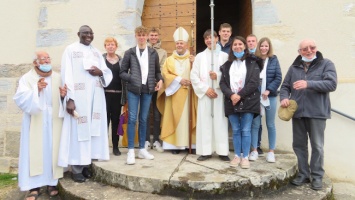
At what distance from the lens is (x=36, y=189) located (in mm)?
3266

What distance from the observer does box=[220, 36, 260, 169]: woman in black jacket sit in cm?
323

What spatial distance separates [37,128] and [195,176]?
171 cm

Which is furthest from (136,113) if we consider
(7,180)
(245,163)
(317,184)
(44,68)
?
(7,180)

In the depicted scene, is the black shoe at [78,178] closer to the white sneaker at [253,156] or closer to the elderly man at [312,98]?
the white sneaker at [253,156]

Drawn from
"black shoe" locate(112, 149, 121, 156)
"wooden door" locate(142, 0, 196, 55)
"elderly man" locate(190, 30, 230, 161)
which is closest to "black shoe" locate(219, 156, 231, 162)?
"elderly man" locate(190, 30, 230, 161)

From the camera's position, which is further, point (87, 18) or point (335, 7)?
point (87, 18)

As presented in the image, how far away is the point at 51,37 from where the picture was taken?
4.73 m

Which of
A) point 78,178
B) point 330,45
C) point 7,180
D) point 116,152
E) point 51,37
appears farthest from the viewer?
point 51,37

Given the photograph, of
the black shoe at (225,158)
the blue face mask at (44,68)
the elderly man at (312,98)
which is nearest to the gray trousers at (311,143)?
the elderly man at (312,98)

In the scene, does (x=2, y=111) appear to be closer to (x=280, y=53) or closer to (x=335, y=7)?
(x=280, y=53)

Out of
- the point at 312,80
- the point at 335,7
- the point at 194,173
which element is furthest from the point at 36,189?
the point at 335,7

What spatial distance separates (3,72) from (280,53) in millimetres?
4207

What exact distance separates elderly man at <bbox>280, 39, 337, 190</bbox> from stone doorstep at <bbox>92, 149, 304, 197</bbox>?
29cm

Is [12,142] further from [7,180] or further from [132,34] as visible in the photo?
[132,34]
